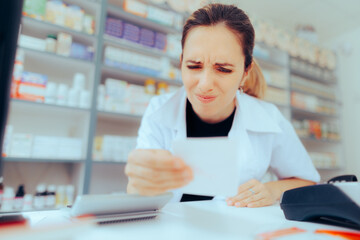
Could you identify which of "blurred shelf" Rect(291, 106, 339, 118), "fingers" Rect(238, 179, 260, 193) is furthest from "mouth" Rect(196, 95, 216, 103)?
"blurred shelf" Rect(291, 106, 339, 118)

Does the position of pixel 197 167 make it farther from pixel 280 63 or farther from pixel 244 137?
pixel 280 63

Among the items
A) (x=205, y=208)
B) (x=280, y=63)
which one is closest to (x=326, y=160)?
(x=280, y=63)

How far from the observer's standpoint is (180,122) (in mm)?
1097

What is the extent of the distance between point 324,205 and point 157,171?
1.19ft

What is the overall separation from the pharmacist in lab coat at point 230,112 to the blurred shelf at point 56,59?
4.31ft

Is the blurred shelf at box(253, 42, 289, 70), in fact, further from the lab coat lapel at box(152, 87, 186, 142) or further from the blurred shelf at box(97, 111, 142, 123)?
the lab coat lapel at box(152, 87, 186, 142)

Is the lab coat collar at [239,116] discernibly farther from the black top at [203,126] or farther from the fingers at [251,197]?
the fingers at [251,197]

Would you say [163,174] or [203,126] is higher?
[203,126]

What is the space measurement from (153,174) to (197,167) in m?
0.09

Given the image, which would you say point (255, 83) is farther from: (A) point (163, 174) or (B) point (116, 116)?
(B) point (116, 116)

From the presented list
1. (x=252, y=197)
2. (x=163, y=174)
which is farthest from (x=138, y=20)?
(x=163, y=174)

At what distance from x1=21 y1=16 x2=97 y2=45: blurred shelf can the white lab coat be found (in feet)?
4.69

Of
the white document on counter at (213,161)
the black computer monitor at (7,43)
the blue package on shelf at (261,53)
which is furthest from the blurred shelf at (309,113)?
the black computer monitor at (7,43)

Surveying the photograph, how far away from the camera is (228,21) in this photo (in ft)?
3.20
